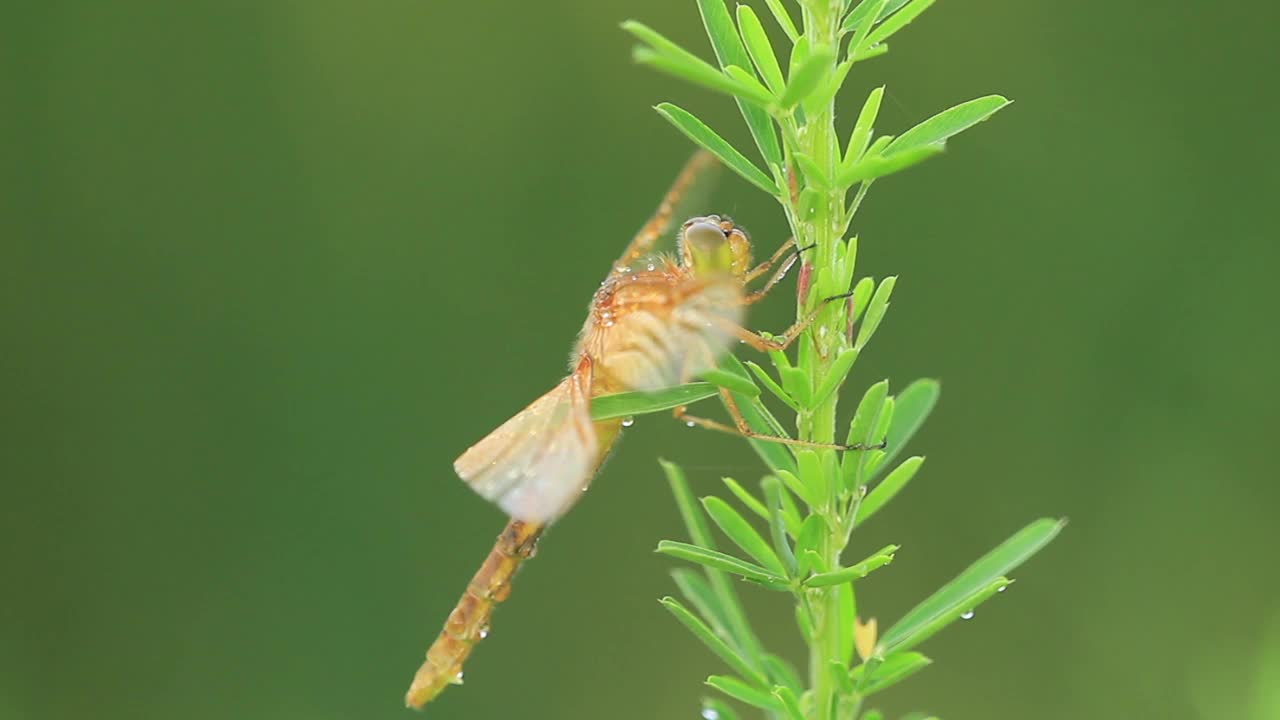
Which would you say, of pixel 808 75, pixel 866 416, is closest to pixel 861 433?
pixel 866 416

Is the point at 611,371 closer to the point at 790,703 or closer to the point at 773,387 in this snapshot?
the point at 773,387

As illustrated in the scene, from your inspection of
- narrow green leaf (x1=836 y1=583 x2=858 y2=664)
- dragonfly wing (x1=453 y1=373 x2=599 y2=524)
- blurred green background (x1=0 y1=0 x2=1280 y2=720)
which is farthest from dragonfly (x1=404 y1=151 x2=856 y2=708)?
blurred green background (x1=0 y1=0 x2=1280 y2=720)

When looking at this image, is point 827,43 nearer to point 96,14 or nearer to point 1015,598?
point 1015,598

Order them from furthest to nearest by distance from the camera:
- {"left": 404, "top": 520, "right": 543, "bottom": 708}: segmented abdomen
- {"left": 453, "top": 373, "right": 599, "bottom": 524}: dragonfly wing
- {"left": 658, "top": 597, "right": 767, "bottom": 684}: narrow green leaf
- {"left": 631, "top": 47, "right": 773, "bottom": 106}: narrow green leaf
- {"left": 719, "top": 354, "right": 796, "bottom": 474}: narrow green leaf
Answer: {"left": 404, "top": 520, "right": 543, "bottom": 708}: segmented abdomen, {"left": 453, "top": 373, "right": 599, "bottom": 524}: dragonfly wing, {"left": 719, "top": 354, "right": 796, "bottom": 474}: narrow green leaf, {"left": 658, "top": 597, "right": 767, "bottom": 684}: narrow green leaf, {"left": 631, "top": 47, "right": 773, "bottom": 106}: narrow green leaf

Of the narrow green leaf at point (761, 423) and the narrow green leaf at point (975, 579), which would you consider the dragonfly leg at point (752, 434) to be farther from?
the narrow green leaf at point (975, 579)

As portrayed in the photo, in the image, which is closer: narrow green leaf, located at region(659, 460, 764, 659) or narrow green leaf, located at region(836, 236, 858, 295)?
narrow green leaf, located at region(836, 236, 858, 295)

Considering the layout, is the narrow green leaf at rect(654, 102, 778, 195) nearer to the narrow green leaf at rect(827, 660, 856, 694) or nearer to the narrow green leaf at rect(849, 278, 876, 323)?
the narrow green leaf at rect(849, 278, 876, 323)

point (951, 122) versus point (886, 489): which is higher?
point (951, 122)

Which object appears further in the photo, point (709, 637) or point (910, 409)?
point (910, 409)
